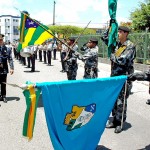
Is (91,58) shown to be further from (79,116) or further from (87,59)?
(79,116)

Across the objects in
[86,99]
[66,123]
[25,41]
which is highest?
[25,41]

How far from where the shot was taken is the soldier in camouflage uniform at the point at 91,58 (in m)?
7.40

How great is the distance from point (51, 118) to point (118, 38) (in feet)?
8.02

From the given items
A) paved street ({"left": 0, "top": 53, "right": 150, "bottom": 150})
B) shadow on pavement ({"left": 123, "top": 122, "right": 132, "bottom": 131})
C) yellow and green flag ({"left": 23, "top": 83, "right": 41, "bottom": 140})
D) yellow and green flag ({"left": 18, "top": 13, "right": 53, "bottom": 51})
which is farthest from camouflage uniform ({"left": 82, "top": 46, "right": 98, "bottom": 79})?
yellow and green flag ({"left": 23, "top": 83, "right": 41, "bottom": 140})

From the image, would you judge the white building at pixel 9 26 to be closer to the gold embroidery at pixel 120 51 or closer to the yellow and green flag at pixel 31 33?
the yellow and green flag at pixel 31 33

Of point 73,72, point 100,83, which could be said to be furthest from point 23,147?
point 73,72

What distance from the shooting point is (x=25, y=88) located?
338cm

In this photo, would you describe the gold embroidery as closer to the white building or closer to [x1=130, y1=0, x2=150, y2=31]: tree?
[x1=130, y1=0, x2=150, y2=31]: tree

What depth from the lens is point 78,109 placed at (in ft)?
12.7

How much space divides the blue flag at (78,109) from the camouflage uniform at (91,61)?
3.33 metres

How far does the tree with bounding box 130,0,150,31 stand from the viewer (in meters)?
19.7

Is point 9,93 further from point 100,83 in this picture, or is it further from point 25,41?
point 100,83

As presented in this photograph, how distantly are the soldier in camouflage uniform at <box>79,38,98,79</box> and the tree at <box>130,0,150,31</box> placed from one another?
12788mm

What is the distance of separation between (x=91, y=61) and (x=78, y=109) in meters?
4.01
